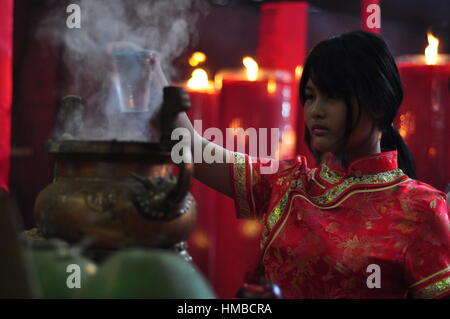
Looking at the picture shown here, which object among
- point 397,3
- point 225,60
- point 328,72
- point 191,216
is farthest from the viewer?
point 225,60

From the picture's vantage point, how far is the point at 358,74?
1.57 metres

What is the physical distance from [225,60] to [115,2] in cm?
348

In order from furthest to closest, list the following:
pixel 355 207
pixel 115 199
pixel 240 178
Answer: pixel 240 178 < pixel 355 207 < pixel 115 199

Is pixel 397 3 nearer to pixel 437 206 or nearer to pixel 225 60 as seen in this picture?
pixel 225 60

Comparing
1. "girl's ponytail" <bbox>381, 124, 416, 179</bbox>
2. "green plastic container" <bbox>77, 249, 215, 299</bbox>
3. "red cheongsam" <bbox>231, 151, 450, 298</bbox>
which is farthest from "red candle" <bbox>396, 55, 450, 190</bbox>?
"green plastic container" <bbox>77, 249, 215, 299</bbox>

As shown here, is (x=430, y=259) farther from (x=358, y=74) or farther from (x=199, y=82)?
(x=199, y=82)

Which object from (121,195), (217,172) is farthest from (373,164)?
(121,195)

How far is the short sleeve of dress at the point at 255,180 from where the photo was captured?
189 centimetres

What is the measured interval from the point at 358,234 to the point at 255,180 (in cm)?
43

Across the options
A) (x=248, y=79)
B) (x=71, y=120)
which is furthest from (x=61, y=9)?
(x=71, y=120)

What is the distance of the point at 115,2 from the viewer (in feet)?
5.48

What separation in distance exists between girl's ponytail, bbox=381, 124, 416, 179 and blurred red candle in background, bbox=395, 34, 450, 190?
401 millimetres

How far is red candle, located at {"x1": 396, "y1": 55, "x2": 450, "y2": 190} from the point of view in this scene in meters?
2.22

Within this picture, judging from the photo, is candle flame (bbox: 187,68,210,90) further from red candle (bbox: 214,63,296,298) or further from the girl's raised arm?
the girl's raised arm
